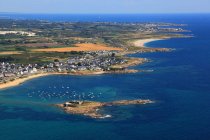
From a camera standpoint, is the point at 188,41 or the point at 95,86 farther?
the point at 188,41

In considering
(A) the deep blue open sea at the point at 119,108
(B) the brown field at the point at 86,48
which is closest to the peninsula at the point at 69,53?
(B) the brown field at the point at 86,48

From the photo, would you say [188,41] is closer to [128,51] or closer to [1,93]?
[128,51]

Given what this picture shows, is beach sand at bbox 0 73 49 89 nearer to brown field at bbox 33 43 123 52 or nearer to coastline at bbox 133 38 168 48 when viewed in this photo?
brown field at bbox 33 43 123 52

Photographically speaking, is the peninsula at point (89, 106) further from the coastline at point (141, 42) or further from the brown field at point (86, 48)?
the coastline at point (141, 42)

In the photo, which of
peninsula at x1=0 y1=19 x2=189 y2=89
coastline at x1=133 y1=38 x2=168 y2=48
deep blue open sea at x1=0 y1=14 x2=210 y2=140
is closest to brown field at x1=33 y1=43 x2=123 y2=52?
peninsula at x1=0 y1=19 x2=189 y2=89

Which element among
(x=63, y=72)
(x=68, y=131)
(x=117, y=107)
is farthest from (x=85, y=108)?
(x=63, y=72)

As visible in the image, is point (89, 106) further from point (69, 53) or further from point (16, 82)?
point (69, 53)
